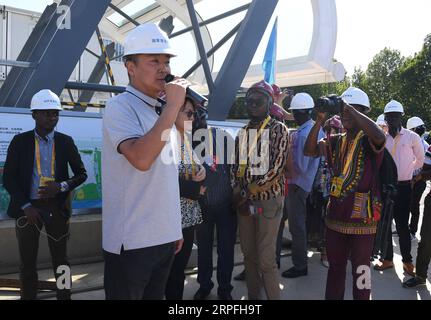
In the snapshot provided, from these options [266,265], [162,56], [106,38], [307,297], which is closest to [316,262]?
[307,297]

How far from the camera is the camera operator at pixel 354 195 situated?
2938 mm

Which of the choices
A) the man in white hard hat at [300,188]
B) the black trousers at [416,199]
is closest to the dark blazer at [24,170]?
the man in white hard hat at [300,188]

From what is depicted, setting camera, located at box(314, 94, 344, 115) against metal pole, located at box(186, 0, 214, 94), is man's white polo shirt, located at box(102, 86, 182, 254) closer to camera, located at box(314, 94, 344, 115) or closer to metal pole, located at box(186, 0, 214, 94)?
camera, located at box(314, 94, 344, 115)

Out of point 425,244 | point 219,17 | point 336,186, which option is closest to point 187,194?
point 336,186

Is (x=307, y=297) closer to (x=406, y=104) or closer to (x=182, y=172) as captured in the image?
(x=182, y=172)

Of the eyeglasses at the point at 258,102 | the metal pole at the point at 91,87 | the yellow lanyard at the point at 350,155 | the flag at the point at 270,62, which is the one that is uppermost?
the flag at the point at 270,62

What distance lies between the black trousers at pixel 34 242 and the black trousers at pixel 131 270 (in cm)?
154

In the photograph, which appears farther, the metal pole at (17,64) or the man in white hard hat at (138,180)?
the metal pole at (17,64)

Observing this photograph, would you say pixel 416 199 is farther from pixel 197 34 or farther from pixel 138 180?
pixel 138 180

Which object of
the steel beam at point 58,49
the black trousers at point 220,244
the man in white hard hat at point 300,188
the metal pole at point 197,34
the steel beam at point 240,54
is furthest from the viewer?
the steel beam at point 240,54

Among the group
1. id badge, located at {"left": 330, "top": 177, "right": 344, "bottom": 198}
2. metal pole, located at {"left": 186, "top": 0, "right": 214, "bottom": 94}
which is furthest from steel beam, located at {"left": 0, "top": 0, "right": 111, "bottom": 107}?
id badge, located at {"left": 330, "top": 177, "right": 344, "bottom": 198}

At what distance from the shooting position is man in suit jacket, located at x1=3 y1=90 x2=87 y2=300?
3.16m

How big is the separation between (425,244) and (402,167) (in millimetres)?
1053

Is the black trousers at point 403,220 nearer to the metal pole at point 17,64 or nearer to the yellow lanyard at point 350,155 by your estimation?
the yellow lanyard at point 350,155
